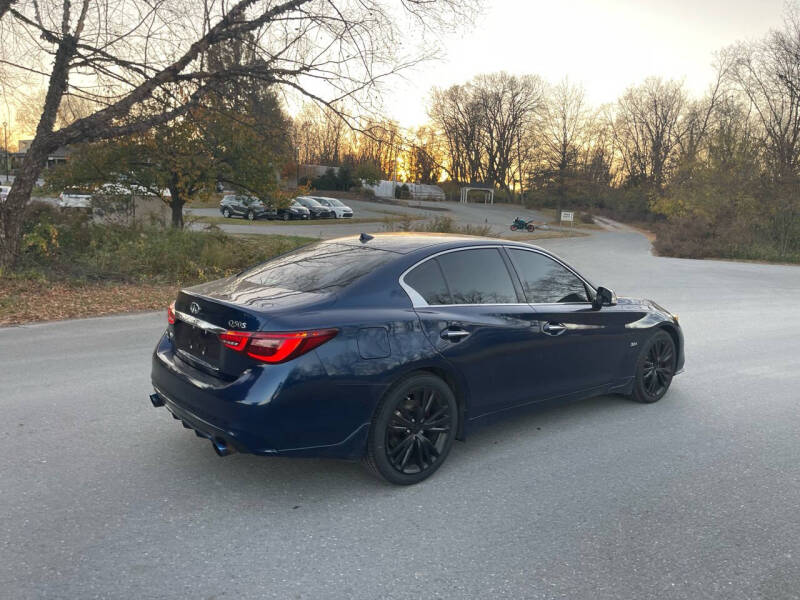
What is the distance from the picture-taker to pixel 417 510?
3.66 meters

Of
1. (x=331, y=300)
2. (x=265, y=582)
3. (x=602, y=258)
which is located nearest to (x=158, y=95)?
(x=331, y=300)

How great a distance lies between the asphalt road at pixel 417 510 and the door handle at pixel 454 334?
900 millimetres

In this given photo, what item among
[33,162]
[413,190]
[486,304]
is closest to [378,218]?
[413,190]

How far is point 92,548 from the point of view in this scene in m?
3.11

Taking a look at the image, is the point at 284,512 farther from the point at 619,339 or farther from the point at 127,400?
the point at 619,339

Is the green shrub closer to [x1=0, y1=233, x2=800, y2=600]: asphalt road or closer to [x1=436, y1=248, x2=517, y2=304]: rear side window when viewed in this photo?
[x1=0, y1=233, x2=800, y2=600]: asphalt road

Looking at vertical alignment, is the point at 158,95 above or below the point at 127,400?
above

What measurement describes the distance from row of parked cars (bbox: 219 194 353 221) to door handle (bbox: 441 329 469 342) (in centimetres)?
3222

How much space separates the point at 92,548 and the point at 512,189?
298 ft

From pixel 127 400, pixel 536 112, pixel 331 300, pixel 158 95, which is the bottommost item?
pixel 127 400

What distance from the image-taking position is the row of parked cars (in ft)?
127

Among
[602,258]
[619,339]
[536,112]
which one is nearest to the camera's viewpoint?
[619,339]

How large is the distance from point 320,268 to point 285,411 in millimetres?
1194

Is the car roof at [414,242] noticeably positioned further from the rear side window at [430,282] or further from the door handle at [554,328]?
the door handle at [554,328]
